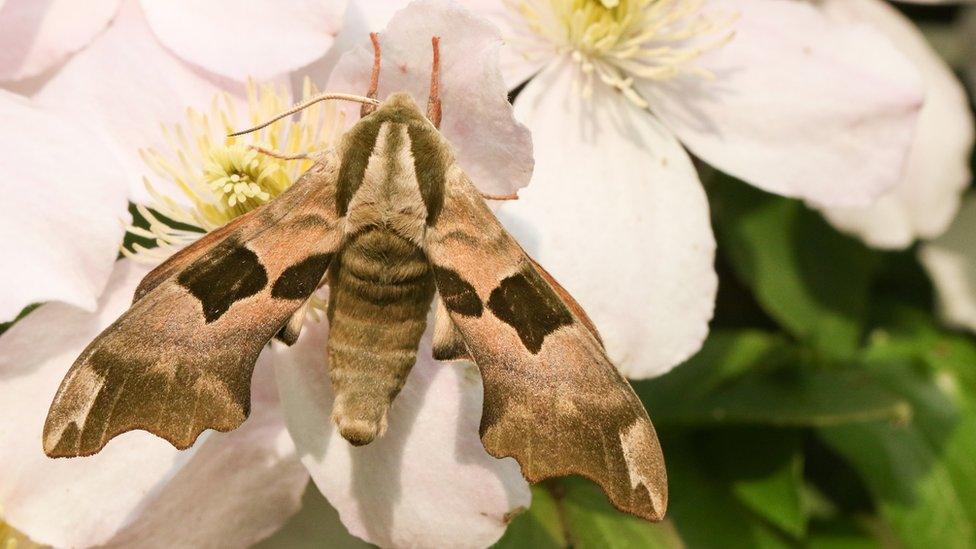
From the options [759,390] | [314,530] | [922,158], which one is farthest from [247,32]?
[922,158]

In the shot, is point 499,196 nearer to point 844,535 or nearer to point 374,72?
point 374,72

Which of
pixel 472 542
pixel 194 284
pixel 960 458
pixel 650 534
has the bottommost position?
pixel 960 458

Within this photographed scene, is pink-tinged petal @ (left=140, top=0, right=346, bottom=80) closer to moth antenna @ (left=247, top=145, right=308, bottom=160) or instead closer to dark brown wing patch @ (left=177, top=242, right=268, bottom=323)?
moth antenna @ (left=247, top=145, right=308, bottom=160)

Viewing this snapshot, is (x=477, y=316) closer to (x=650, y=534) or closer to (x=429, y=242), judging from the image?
(x=429, y=242)

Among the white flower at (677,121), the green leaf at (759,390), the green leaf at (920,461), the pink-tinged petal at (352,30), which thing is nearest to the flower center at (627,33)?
the white flower at (677,121)

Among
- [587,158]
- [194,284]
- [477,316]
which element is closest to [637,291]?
[587,158]

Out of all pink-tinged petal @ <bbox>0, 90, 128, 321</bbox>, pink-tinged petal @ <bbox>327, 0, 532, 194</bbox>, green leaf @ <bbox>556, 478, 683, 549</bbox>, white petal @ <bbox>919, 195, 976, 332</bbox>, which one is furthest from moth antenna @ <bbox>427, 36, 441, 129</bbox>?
white petal @ <bbox>919, 195, 976, 332</bbox>
